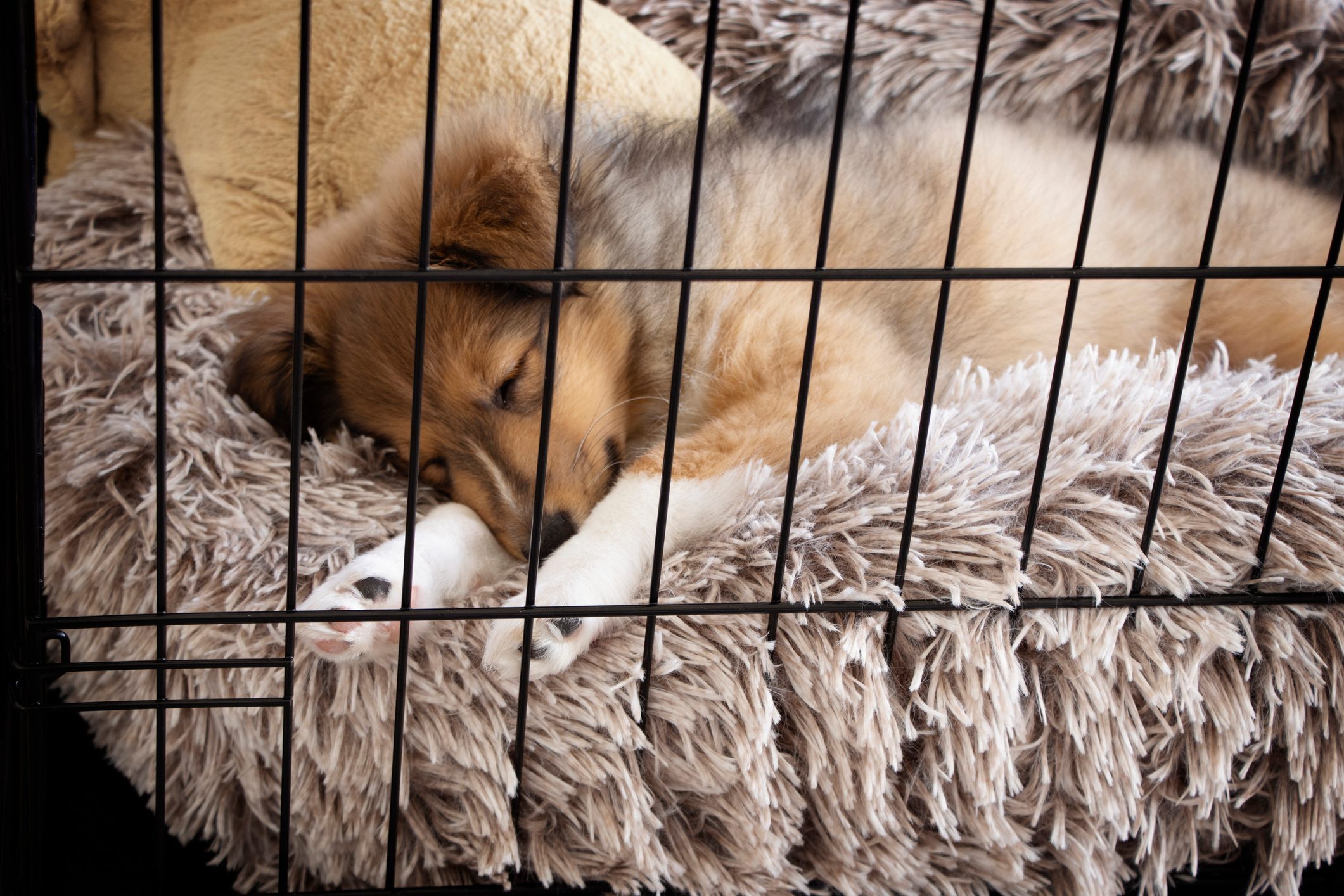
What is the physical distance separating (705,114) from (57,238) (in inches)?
59.1

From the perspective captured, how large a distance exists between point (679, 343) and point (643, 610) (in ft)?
0.99

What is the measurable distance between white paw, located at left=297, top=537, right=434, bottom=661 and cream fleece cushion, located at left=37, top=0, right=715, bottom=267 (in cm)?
96

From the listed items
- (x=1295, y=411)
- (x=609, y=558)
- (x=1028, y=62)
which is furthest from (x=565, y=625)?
(x=1028, y=62)

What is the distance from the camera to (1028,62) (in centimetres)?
243

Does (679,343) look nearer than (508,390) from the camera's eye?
Yes

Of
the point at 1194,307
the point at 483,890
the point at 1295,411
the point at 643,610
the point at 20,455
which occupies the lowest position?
the point at 483,890

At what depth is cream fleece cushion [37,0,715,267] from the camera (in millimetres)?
2131

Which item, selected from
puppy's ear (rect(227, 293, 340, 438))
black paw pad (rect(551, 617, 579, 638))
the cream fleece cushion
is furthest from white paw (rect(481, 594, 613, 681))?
the cream fleece cushion

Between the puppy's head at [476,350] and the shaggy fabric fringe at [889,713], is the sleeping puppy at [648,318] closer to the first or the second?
the puppy's head at [476,350]

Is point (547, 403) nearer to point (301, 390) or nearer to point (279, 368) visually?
point (301, 390)

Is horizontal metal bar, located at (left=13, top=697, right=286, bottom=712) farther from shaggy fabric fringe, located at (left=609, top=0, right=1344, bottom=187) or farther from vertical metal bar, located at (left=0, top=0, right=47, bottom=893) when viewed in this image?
shaggy fabric fringe, located at (left=609, top=0, right=1344, bottom=187)

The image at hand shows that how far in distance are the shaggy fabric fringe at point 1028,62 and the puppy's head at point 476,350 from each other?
→ 2.79 ft

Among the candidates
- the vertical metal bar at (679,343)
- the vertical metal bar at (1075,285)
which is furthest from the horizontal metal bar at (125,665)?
the vertical metal bar at (1075,285)

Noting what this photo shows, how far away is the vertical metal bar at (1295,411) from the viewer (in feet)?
4.04
